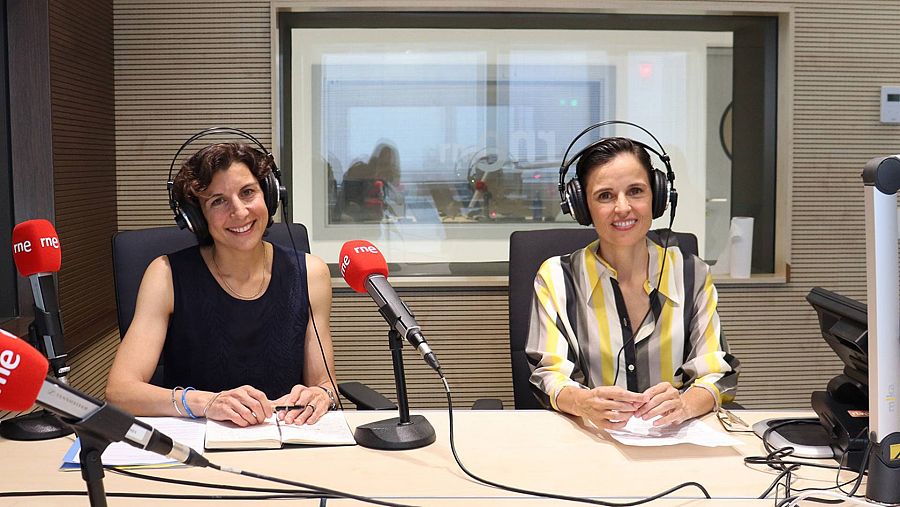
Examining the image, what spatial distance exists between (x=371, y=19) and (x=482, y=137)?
0.58m

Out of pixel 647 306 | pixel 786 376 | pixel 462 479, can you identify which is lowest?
pixel 786 376

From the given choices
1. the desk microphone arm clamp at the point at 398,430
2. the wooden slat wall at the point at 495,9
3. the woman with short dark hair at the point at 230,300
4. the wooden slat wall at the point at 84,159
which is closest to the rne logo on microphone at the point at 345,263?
the desk microphone arm clamp at the point at 398,430

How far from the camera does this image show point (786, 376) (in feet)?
10.9

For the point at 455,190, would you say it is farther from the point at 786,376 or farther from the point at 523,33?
the point at 786,376

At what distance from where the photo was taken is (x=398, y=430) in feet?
5.28

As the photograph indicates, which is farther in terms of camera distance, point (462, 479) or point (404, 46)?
point (404, 46)

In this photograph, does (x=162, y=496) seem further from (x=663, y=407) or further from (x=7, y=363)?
(x=663, y=407)

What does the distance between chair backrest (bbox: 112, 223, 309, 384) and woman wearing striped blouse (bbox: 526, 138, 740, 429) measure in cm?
89

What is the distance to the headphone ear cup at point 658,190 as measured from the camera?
6.52ft

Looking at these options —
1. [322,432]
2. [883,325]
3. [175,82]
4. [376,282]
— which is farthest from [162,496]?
[175,82]

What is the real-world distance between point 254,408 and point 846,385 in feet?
3.49

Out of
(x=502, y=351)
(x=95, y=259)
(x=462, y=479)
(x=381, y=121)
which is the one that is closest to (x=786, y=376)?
(x=502, y=351)

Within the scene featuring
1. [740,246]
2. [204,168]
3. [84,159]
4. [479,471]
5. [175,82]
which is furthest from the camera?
[740,246]

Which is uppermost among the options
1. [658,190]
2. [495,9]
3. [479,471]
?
[495,9]
